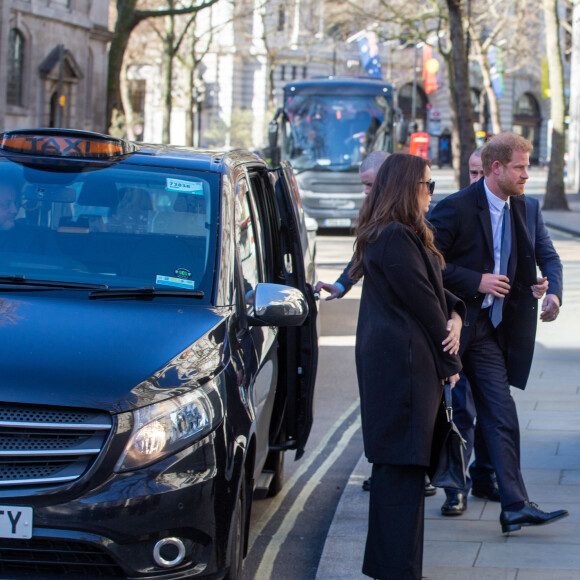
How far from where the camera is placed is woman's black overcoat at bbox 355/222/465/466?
4082 millimetres

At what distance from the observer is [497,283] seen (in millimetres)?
5035

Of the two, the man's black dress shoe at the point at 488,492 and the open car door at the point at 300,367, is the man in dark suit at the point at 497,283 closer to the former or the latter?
the man's black dress shoe at the point at 488,492

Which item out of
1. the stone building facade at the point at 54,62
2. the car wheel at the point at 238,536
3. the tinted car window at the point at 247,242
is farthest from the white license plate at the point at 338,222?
the car wheel at the point at 238,536

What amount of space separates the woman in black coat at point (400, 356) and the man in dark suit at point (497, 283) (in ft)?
3.09

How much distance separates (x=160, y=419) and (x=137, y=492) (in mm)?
246

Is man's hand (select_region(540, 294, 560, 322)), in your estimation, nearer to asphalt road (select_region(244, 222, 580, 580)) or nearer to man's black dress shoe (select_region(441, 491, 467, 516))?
man's black dress shoe (select_region(441, 491, 467, 516))

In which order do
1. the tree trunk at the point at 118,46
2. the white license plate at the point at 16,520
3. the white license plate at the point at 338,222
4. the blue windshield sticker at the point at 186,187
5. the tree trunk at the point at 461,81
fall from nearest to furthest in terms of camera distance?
the white license plate at the point at 16,520
the blue windshield sticker at the point at 186,187
the white license plate at the point at 338,222
the tree trunk at the point at 118,46
the tree trunk at the point at 461,81

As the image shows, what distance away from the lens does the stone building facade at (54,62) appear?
38844 millimetres

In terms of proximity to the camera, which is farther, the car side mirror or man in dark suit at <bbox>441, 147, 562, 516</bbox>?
man in dark suit at <bbox>441, 147, 562, 516</bbox>

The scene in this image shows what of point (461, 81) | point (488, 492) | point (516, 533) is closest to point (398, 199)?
point (516, 533)

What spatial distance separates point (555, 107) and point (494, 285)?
2761 centimetres

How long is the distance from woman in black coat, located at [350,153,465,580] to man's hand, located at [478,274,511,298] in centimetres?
82

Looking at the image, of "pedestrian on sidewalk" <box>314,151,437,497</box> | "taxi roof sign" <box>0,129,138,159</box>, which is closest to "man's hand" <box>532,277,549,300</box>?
"pedestrian on sidewalk" <box>314,151,437,497</box>

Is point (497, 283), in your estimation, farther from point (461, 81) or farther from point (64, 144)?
point (461, 81)
